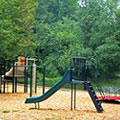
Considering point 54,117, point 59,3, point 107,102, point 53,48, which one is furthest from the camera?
point 59,3

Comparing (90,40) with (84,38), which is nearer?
(90,40)

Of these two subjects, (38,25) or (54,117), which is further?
(38,25)

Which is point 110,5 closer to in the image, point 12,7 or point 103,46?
point 103,46

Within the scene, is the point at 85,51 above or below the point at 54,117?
above

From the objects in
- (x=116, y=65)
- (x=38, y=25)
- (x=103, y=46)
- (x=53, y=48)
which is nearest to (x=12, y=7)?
(x=103, y=46)

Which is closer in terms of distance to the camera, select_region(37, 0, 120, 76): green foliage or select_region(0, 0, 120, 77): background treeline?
select_region(0, 0, 120, 77): background treeline

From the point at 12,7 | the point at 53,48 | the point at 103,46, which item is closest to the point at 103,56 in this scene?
the point at 103,46

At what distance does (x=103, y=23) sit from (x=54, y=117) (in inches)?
759

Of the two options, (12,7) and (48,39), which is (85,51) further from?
(12,7)

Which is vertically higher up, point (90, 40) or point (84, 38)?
point (84, 38)

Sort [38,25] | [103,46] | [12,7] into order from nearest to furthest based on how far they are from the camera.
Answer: [12,7] < [103,46] < [38,25]

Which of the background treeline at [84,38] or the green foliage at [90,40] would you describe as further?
the green foliage at [90,40]

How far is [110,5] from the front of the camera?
28.4m

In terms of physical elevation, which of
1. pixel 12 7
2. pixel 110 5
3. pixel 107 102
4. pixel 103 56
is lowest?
pixel 107 102
